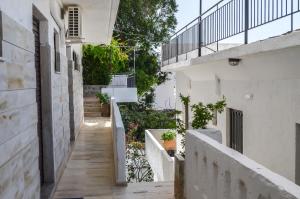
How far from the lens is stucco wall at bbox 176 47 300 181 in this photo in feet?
A: 17.5

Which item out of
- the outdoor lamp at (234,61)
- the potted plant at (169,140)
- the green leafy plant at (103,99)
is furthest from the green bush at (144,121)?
the outdoor lamp at (234,61)

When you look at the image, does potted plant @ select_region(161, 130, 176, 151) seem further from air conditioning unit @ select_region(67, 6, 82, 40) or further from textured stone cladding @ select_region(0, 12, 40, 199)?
textured stone cladding @ select_region(0, 12, 40, 199)

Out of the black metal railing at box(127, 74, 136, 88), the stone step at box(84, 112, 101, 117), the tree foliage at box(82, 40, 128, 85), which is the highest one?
the tree foliage at box(82, 40, 128, 85)

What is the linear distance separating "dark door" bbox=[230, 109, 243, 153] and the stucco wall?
0.42 ft

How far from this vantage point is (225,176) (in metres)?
3.01

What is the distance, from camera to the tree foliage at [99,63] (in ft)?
67.8

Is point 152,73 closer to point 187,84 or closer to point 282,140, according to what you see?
point 187,84

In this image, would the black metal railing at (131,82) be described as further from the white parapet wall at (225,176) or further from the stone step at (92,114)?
the white parapet wall at (225,176)

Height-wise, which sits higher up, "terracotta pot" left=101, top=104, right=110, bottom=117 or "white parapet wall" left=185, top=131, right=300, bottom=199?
"white parapet wall" left=185, top=131, right=300, bottom=199

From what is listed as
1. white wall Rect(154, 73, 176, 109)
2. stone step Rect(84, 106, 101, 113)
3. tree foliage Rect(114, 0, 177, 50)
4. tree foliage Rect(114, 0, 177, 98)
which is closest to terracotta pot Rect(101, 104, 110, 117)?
stone step Rect(84, 106, 101, 113)

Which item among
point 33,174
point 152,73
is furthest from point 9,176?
point 152,73

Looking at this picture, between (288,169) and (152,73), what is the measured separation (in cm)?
2209

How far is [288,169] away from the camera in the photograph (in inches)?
213

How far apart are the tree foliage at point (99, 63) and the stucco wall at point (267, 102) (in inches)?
513
